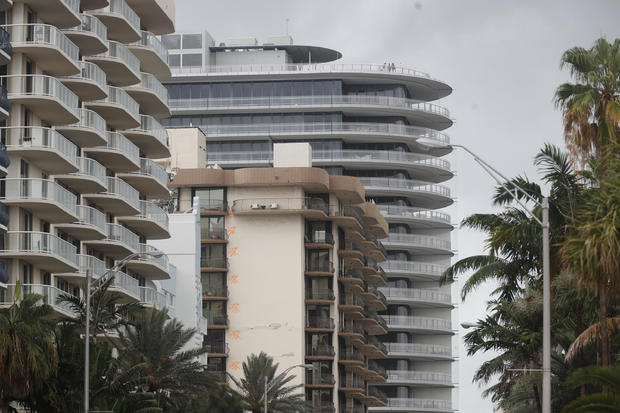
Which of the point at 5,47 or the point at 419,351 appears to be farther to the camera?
the point at 419,351

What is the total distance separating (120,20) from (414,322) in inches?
3592

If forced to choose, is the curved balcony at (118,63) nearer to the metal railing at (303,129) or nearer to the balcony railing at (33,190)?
the balcony railing at (33,190)

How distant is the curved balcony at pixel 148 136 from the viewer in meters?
84.2

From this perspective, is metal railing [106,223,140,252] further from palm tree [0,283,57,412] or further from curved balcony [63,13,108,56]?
palm tree [0,283,57,412]

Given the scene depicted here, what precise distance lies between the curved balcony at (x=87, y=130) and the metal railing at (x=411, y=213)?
90302 millimetres

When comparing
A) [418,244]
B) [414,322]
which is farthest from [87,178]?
[418,244]

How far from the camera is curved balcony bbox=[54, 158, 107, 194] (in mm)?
74500

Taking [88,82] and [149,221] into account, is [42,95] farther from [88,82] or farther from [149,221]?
[149,221]

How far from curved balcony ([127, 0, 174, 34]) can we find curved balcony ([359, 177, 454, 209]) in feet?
257

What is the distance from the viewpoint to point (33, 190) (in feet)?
221

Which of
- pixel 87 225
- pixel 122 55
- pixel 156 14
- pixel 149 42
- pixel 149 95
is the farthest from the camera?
pixel 149 95

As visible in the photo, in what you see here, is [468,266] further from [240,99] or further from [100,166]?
[240,99]

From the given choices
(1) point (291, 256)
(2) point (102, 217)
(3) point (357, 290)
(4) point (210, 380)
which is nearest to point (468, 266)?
(4) point (210, 380)

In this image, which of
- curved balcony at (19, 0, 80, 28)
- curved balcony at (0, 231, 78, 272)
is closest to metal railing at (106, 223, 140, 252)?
curved balcony at (0, 231, 78, 272)
